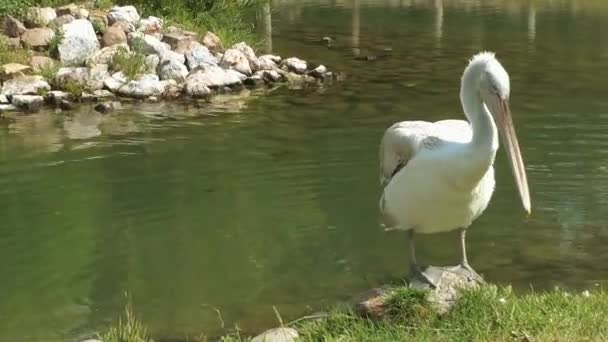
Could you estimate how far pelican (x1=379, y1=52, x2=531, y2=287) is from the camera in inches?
212

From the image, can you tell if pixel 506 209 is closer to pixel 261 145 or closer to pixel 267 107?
pixel 261 145

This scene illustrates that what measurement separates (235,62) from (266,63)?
76 cm

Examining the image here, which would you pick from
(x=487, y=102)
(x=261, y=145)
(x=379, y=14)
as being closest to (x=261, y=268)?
(x=487, y=102)

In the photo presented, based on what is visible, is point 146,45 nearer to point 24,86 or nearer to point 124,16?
point 124,16

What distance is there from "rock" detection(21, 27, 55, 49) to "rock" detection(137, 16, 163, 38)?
189 cm

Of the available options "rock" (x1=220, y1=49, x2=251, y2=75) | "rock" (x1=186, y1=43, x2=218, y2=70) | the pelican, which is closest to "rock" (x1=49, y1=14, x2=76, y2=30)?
"rock" (x1=186, y1=43, x2=218, y2=70)

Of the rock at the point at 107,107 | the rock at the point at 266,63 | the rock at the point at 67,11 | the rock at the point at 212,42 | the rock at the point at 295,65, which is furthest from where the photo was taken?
the rock at the point at 212,42

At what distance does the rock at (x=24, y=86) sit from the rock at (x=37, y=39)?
153 cm

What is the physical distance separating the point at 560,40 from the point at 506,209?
15.2 metres

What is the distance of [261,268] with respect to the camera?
25.5 ft

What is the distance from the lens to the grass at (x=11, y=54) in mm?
16844

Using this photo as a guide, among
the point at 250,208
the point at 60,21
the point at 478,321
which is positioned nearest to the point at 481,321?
the point at 478,321

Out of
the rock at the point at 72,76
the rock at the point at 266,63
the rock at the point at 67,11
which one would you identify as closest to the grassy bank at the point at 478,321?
the rock at the point at 72,76

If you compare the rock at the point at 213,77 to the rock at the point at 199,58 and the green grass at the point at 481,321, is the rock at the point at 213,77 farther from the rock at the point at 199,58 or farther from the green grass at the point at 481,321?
the green grass at the point at 481,321
